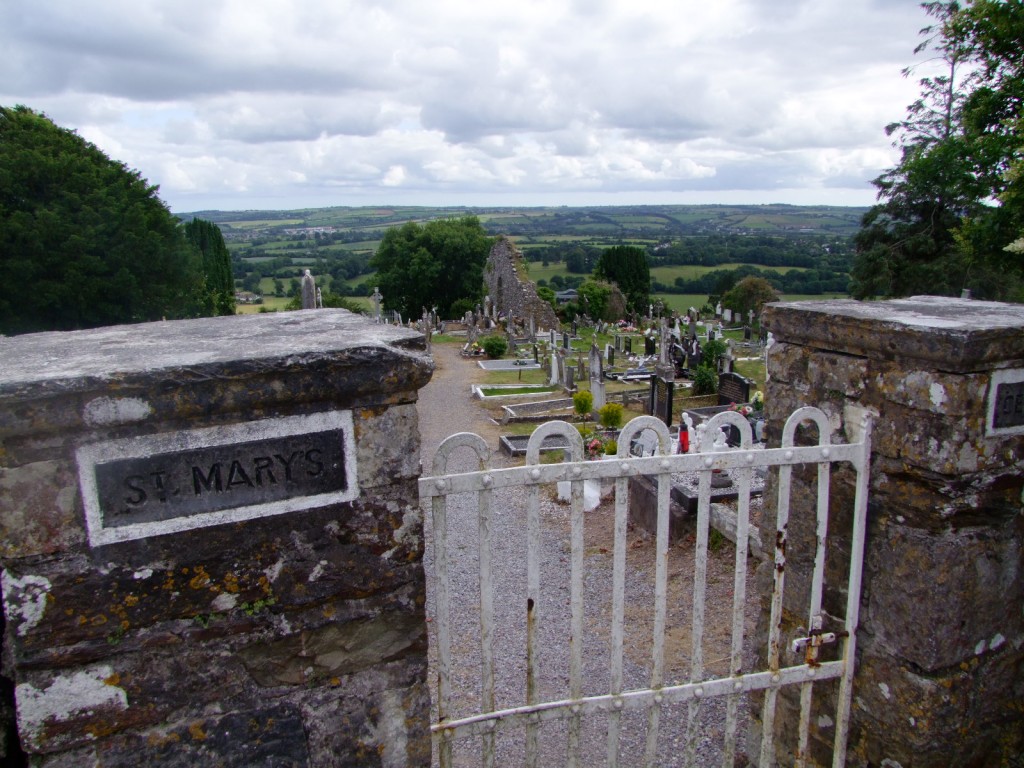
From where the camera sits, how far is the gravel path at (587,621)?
4922mm

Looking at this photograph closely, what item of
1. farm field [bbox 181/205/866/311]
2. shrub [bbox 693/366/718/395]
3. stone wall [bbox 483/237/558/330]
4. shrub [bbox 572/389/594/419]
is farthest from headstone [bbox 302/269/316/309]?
farm field [bbox 181/205/866/311]

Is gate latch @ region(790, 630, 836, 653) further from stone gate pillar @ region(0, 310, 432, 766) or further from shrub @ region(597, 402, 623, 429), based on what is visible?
shrub @ region(597, 402, 623, 429)

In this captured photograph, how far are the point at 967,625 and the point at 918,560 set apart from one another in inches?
14.5

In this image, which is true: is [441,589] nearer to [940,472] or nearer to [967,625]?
[940,472]

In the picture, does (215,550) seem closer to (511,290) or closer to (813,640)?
(813,640)

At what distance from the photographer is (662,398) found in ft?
43.4

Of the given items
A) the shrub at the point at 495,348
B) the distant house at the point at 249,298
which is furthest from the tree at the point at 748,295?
the distant house at the point at 249,298

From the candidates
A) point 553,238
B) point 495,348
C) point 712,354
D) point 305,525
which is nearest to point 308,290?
point 495,348

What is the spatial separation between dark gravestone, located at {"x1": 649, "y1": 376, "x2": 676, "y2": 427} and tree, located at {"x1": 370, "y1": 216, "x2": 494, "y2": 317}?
30659 mm

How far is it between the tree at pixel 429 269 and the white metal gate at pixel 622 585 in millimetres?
40833

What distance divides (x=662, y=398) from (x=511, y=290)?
24332mm

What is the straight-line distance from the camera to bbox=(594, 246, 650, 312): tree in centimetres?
4972

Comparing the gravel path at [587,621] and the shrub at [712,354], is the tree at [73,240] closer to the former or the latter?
the shrub at [712,354]

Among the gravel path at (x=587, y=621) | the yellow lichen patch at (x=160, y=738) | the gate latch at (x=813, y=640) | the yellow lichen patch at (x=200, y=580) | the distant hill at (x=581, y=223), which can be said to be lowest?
the gravel path at (x=587, y=621)
